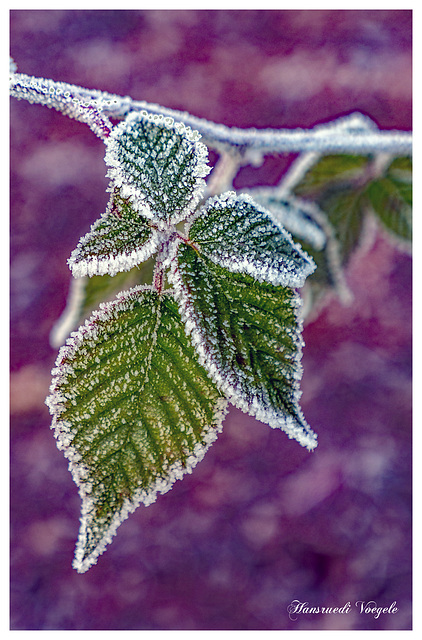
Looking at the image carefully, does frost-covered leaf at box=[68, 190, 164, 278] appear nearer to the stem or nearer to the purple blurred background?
the stem

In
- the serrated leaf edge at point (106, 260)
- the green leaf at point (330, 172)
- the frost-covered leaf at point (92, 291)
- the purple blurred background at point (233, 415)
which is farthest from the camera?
the purple blurred background at point (233, 415)

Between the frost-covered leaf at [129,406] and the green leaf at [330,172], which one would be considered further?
the green leaf at [330,172]

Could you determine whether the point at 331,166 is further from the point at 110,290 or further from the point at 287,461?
the point at 287,461

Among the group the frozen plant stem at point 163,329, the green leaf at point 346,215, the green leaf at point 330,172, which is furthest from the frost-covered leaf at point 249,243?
the green leaf at point 346,215

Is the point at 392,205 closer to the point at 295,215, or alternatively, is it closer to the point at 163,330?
the point at 295,215

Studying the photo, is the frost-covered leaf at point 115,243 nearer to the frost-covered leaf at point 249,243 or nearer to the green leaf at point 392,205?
the frost-covered leaf at point 249,243

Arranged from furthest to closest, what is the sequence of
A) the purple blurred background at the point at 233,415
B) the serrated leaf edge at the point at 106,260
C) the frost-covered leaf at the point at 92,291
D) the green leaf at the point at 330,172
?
the purple blurred background at the point at 233,415, the green leaf at the point at 330,172, the frost-covered leaf at the point at 92,291, the serrated leaf edge at the point at 106,260

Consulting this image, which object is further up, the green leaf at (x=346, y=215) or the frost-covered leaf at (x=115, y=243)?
the green leaf at (x=346, y=215)

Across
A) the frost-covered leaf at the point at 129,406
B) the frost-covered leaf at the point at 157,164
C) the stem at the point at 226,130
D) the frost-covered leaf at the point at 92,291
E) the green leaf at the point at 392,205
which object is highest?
the green leaf at the point at 392,205
